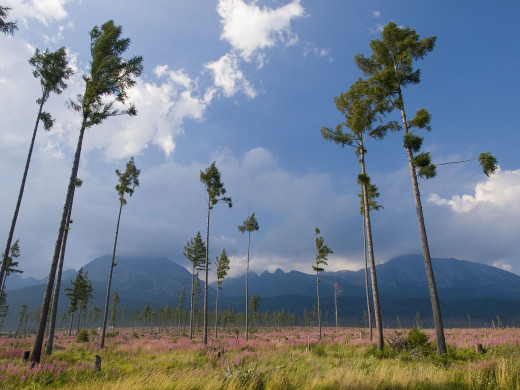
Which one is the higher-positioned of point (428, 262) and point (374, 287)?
point (428, 262)

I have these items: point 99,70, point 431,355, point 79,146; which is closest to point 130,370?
point 79,146

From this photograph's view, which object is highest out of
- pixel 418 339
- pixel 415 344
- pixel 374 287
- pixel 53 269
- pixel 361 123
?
A: pixel 361 123

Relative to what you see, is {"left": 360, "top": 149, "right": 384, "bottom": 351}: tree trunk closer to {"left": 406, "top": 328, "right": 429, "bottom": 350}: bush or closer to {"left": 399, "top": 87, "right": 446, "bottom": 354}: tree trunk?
{"left": 406, "top": 328, "right": 429, "bottom": 350}: bush

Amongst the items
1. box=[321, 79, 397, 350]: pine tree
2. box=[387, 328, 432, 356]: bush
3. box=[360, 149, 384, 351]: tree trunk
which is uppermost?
box=[321, 79, 397, 350]: pine tree

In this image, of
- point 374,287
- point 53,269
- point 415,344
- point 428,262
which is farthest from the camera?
point 374,287

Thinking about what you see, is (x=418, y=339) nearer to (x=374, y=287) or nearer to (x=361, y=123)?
(x=374, y=287)

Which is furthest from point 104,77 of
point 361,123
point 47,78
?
point 361,123

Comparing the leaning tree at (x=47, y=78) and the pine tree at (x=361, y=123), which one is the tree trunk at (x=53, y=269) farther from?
the pine tree at (x=361, y=123)

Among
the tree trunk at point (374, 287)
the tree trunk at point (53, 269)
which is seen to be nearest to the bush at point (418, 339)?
the tree trunk at point (374, 287)

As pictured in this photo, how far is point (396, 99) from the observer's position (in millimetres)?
16031

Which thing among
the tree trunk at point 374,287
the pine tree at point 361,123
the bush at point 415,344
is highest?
the pine tree at point 361,123

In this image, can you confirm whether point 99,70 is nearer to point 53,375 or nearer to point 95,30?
point 95,30

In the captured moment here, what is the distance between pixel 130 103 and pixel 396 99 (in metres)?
15.5

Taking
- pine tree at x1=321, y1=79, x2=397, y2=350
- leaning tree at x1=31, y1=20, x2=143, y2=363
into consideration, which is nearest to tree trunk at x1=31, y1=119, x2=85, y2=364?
leaning tree at x1=31, y1=20, x2=143, y2=363
